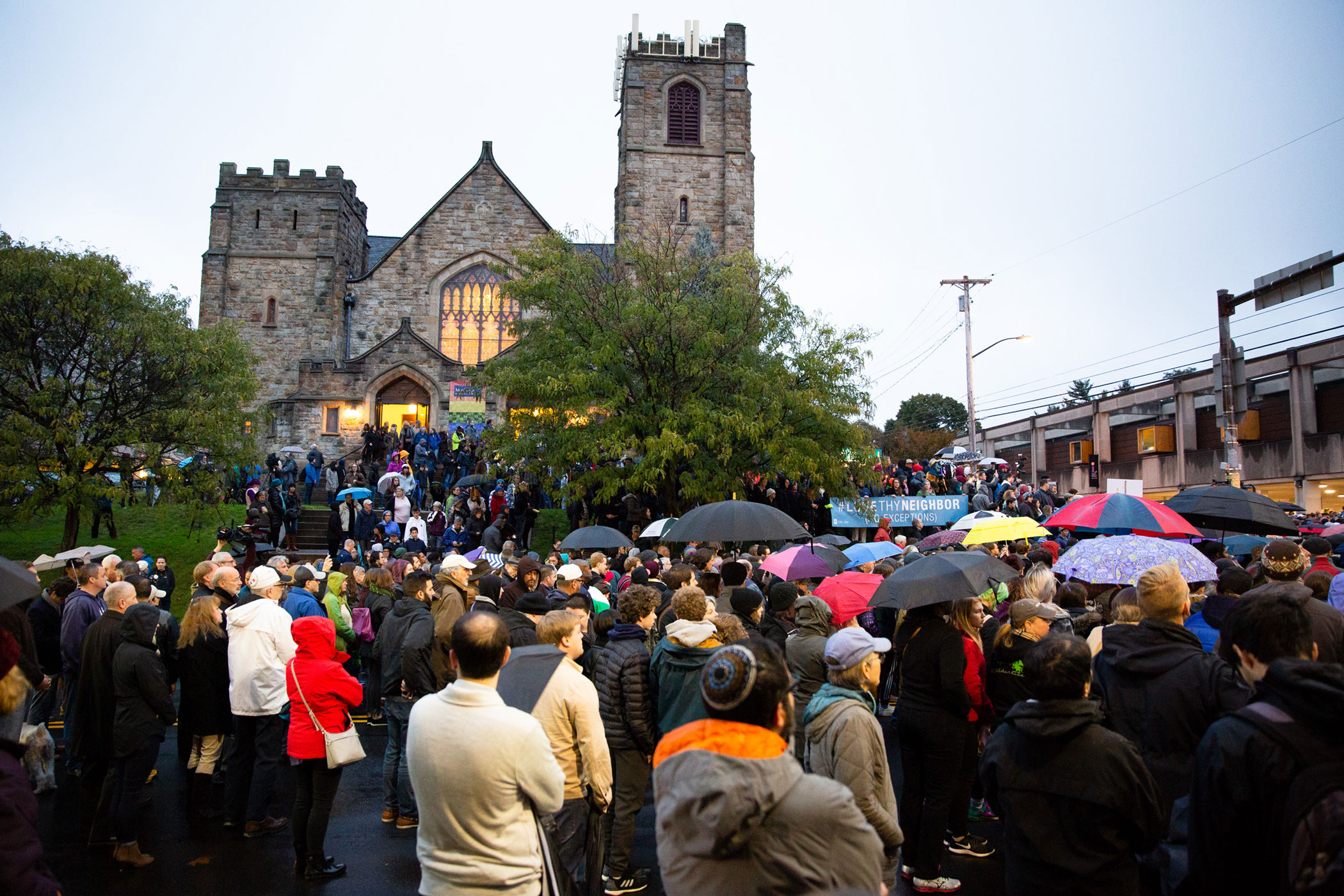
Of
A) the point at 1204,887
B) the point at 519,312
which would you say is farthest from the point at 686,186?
the point at 1204,887

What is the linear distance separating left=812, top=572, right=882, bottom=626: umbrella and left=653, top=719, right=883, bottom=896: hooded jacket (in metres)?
4.80

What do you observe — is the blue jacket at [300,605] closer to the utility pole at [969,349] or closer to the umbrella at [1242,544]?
the umbrella at [1242,544]

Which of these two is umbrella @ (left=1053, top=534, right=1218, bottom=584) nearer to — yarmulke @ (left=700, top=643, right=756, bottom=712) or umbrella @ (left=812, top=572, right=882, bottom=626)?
umbrella @ (left=812, top=572, right=882, bottom=626)

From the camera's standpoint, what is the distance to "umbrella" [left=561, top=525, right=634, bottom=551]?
11.6m

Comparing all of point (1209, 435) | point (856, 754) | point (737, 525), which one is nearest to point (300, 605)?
point (737, 525)

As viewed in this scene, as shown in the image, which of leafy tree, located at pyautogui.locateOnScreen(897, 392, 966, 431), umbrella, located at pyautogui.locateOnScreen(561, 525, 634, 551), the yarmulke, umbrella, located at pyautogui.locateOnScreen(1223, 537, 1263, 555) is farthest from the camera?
leafy tree, located at pyautogui.locateOnScreen(897, 392, 966, 431)

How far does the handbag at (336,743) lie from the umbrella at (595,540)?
5855 mm

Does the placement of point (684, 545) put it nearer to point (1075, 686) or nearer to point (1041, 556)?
point (1041, 556)

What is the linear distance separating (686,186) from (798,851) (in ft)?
115

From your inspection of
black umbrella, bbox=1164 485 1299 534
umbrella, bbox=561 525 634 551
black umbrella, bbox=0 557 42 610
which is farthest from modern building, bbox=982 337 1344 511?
black umbrella, bbox=0 557 42 610

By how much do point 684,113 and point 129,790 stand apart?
3433 centimetres

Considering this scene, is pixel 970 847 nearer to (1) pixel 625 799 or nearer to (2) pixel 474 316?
(1) pixel 625 799

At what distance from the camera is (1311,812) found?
8.15 ft

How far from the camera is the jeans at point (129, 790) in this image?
19.7 ft
